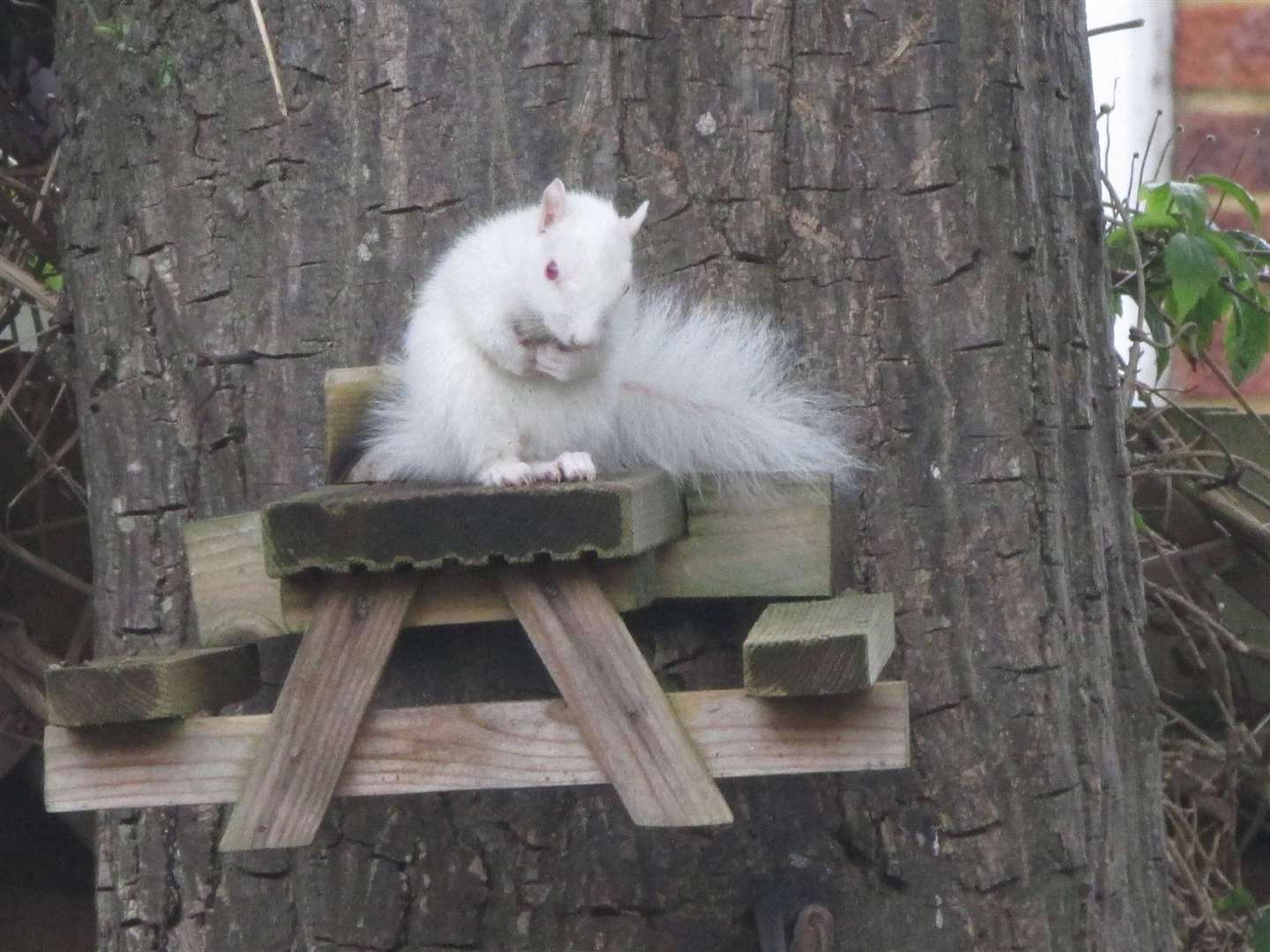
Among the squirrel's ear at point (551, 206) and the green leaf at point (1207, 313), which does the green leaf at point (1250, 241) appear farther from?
the squirrel's ear at point (551, 206)

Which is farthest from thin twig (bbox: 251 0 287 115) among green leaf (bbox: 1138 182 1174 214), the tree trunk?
green leaf (bbox: 1138 182 1174 214)

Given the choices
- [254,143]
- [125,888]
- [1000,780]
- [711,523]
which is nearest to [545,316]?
[711,523]

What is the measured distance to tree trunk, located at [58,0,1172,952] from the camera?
5.67 ft

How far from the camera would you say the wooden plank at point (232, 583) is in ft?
5.18

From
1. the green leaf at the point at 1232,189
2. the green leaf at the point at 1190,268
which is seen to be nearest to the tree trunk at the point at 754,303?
the green leaf at the point at 1190,268

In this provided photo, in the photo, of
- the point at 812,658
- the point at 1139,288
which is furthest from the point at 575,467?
the point at 1139,288

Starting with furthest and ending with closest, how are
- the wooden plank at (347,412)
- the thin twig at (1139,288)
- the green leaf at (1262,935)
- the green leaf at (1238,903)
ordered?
1. the green leaf at (1238,903)
2. the green leaf at (1262,935)
3. the thin twig at (1139,288)
4. the wooden plank at (347,412)

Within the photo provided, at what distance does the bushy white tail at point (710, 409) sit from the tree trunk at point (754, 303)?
129 millimetres

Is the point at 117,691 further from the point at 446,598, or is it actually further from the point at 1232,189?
the point at 1232,189

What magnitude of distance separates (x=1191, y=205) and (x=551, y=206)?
5.11ft

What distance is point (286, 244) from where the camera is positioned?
72.2 inches

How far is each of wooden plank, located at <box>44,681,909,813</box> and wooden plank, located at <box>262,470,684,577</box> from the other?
0.53 feet

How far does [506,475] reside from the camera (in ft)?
4.90

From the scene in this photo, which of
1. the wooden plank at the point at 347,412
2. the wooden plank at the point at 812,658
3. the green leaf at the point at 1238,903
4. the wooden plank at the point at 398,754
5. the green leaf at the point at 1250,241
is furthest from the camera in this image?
the green leaf at the point at 1238,903
